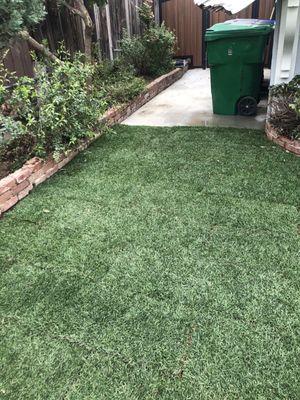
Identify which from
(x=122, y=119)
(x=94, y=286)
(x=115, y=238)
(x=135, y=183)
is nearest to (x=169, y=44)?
(x=122, y=119)

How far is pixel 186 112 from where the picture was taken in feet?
17.7

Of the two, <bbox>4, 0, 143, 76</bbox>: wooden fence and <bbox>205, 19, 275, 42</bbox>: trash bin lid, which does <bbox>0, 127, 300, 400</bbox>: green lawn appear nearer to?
<bbox>205, 19, 275, 42</bbox>: trash bin lid

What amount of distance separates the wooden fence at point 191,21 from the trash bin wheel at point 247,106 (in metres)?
4.38

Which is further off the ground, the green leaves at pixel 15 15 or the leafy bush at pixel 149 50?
the green leaves at pixel 15 15

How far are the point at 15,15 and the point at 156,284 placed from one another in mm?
2831

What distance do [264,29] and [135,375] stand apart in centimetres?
440

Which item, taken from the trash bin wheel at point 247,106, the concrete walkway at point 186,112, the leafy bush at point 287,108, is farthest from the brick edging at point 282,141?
the trash bin wheel at point 247,106

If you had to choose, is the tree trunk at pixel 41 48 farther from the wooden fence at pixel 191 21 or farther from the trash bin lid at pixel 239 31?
the wooden fence at pixel 191 21

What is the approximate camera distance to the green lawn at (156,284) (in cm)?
162

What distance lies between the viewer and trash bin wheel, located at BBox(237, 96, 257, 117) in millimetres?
4867

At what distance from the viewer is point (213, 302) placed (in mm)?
1974

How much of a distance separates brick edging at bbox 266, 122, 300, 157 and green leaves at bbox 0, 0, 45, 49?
2.94 m

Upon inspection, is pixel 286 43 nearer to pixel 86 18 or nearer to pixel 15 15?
pixel 86 18

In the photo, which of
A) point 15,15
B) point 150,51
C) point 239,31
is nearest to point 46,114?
point 15,15
